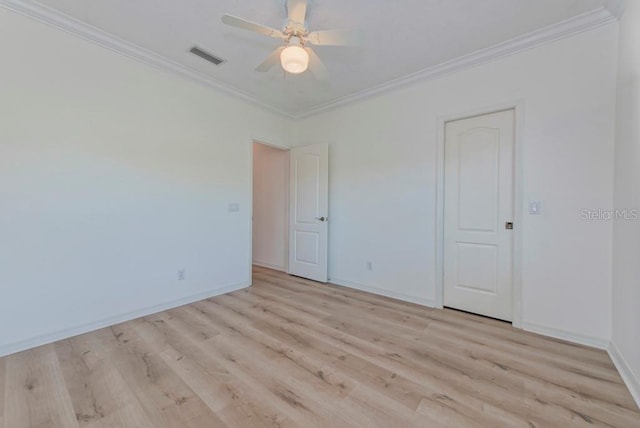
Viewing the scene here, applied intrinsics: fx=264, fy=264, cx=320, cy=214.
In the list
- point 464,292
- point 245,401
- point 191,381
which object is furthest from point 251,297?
point 464,292

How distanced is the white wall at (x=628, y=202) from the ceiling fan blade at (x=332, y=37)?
182cm

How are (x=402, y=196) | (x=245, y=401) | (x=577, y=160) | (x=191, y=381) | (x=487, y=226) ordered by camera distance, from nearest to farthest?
(x=245, y=401), (x=191, y=381), (x=577, y=160), (x=487, y=226), (x=402, y=196)

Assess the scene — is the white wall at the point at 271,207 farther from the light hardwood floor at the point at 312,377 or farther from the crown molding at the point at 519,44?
the light hardwood floor at the point at 312,377

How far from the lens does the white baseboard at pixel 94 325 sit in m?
2.02

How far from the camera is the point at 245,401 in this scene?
1.52 metres

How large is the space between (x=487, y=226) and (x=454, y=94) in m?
1.45

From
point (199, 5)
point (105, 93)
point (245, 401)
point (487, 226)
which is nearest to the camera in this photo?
point (245, 401)

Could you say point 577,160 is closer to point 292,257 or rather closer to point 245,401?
point 245,401

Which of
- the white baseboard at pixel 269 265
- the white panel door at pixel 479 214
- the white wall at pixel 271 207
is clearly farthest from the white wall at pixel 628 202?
the white baseboard at pixel 269 265

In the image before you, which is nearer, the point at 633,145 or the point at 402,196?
the point at 633,145

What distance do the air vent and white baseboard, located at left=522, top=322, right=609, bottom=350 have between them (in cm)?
398

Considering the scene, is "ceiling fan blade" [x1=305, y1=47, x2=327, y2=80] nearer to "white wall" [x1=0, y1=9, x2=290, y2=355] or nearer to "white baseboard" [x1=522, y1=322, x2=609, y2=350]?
"white wall" [x1=0, y1=9, x2=290, y2=355]

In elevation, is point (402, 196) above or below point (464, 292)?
above

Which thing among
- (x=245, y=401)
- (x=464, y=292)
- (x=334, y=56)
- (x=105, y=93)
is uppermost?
(x=334, y=56)
